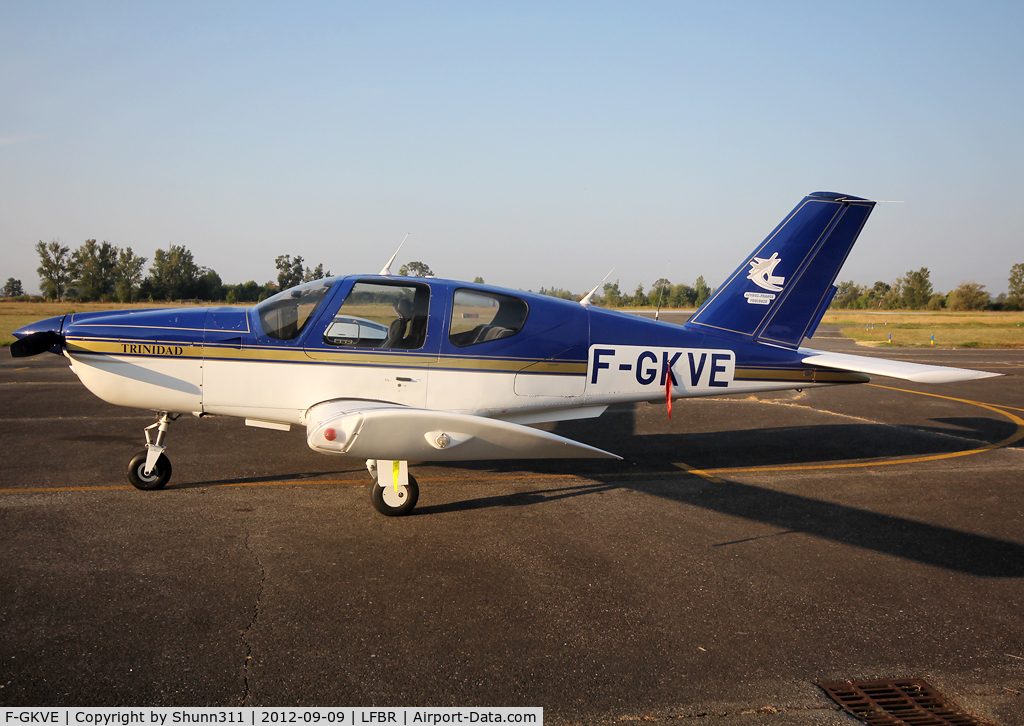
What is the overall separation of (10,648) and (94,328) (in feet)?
11.2

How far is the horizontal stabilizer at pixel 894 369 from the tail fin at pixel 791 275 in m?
0.44

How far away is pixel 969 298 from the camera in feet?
282

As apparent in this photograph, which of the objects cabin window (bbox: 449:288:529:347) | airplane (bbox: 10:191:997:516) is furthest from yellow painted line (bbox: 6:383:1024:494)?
cabin window (bbox: 449:288:529:347)

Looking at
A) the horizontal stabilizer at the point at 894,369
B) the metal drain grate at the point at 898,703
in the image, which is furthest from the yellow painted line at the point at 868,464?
the metal drain grate at the point at 898,703

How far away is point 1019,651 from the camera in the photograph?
12.7 feet

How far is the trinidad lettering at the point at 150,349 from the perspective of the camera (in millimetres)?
6082

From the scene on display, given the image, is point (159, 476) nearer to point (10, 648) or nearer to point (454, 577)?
point (10, 648)

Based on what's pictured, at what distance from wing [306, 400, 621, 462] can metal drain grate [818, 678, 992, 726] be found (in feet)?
6.84

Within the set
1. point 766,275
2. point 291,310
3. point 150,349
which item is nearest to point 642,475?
point 766,275

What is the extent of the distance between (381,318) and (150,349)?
226cm

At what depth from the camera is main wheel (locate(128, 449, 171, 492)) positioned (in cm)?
643

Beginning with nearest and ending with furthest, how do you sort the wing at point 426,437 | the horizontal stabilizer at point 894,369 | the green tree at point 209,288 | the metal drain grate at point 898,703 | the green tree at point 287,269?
1. the metal drain grate at point 898,703
2. the wing at point 426,437
3. the horizontal stabilizer at point 894,369
4. the green tree at point 287,269
5. the green tree at point 209,288

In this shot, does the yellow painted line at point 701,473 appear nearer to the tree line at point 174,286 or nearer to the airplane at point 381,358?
the airplane at point 381,358

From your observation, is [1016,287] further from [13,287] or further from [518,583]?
[13,287]
